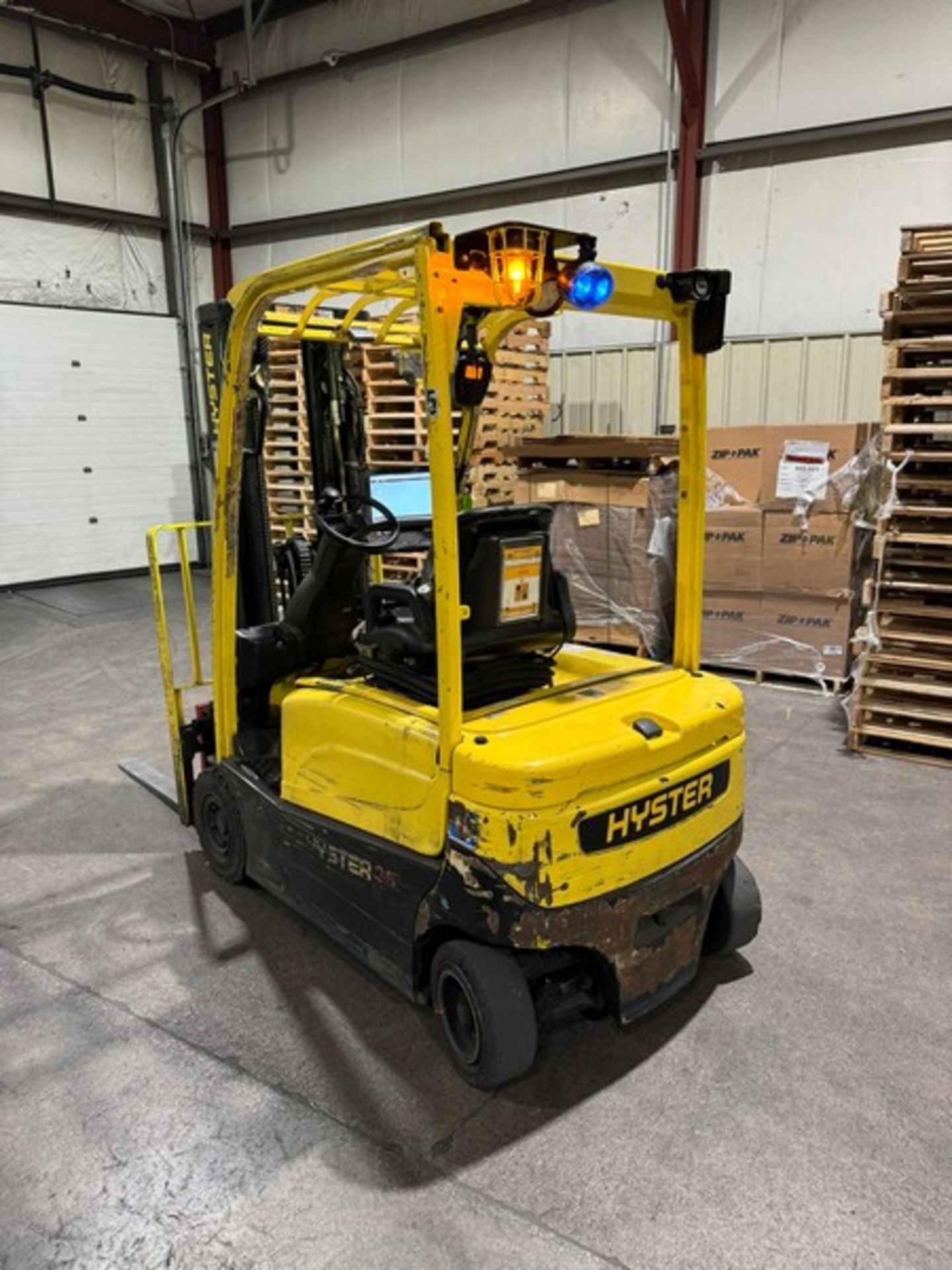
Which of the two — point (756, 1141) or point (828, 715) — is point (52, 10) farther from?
point (756, 1141)

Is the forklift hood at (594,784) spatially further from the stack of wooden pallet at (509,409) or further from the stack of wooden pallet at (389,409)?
the stack of wooden pallet at (389,409)

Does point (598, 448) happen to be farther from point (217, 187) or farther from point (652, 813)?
point (217, 187)

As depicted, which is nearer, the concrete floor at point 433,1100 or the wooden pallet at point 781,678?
the concrete floor at point 433,1100

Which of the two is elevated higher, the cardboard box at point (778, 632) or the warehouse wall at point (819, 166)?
the warehouse wall at point (819, 166)

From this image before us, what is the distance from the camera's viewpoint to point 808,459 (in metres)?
6.39

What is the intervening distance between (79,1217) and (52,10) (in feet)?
39.9

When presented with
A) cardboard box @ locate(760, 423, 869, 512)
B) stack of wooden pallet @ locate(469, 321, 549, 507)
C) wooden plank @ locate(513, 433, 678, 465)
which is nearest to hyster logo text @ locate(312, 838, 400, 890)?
wooden plank @ locate(513, 433, 678, 465)

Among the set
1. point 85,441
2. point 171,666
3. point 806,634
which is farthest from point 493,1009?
point 85,441

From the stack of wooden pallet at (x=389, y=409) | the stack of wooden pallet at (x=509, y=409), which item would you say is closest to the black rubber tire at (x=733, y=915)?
the stack of wooden pallet at (x=509, y=409)

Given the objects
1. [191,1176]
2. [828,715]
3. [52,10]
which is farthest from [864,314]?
[52,10]

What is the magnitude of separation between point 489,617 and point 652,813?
29.1 inches

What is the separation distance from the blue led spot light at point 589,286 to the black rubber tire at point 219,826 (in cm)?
241

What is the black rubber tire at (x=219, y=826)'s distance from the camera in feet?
12.2

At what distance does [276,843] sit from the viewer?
3377 millimetres
